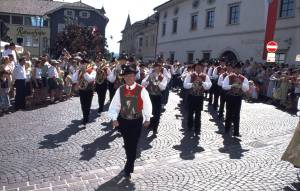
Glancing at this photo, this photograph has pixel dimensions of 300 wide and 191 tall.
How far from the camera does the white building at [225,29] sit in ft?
68.7

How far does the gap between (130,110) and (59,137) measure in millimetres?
3098

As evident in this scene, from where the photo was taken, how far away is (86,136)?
28.4 ft

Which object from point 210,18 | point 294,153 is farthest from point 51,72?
point 210,18

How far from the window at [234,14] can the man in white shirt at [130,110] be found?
21.5m

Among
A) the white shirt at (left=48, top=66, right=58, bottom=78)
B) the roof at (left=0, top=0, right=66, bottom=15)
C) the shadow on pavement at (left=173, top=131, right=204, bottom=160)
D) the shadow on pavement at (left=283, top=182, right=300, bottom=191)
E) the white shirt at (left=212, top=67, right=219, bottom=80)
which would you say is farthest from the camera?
the roof at (left=0, top=0, right=66, bottom=15)

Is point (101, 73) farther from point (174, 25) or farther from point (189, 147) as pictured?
point (174, 25)

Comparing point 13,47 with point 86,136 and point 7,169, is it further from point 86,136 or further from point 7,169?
point 7,169

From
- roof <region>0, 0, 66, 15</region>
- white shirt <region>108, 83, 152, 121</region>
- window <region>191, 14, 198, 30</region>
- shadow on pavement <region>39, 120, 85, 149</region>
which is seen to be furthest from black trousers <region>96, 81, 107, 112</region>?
roof <region>0, 0, 66, 15</region>

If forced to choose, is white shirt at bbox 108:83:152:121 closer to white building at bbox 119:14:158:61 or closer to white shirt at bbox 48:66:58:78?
white shirt at bbox 48:66:58:78

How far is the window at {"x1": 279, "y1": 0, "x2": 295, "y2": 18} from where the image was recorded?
68.5ft

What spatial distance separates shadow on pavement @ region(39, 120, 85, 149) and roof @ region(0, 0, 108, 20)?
163 feet

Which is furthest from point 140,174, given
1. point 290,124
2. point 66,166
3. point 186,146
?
point 290,124

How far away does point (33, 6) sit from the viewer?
59.1m

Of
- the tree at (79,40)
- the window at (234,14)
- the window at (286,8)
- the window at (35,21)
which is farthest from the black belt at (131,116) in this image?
the window at (35,21)
